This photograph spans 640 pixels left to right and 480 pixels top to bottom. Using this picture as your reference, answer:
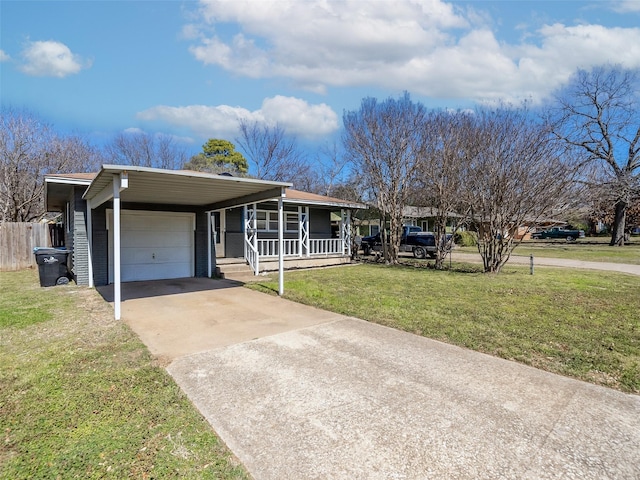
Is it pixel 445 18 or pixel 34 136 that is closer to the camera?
pixel 445 18

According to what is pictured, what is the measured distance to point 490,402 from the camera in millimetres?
3279

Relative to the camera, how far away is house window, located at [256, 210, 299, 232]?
14.5 meters

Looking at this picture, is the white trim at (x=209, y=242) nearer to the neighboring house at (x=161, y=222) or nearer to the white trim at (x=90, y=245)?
the neighboring house at (x=161, y=222)

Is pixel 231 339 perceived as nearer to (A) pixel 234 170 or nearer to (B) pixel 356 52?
(B) pixel 356 52

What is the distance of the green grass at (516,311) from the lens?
4418 millimetres

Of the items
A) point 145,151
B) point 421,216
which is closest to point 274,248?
point 421,216

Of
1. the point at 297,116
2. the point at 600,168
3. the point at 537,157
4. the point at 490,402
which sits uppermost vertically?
the point at 297,116

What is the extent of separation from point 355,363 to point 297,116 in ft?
100

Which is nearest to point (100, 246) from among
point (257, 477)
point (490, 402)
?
point (257, 477)

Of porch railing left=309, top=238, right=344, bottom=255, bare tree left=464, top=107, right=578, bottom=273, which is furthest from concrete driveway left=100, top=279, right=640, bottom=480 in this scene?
porch railing left=309, top=238, right=344, bottom=255

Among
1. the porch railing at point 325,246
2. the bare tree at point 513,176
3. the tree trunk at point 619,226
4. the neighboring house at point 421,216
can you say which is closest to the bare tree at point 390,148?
the neighboring house at point 421,216

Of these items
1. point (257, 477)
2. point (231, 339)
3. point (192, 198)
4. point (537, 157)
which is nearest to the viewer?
point (257, 477)

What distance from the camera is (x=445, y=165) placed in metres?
13.2

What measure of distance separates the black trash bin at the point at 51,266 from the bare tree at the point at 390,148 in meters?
11.4
